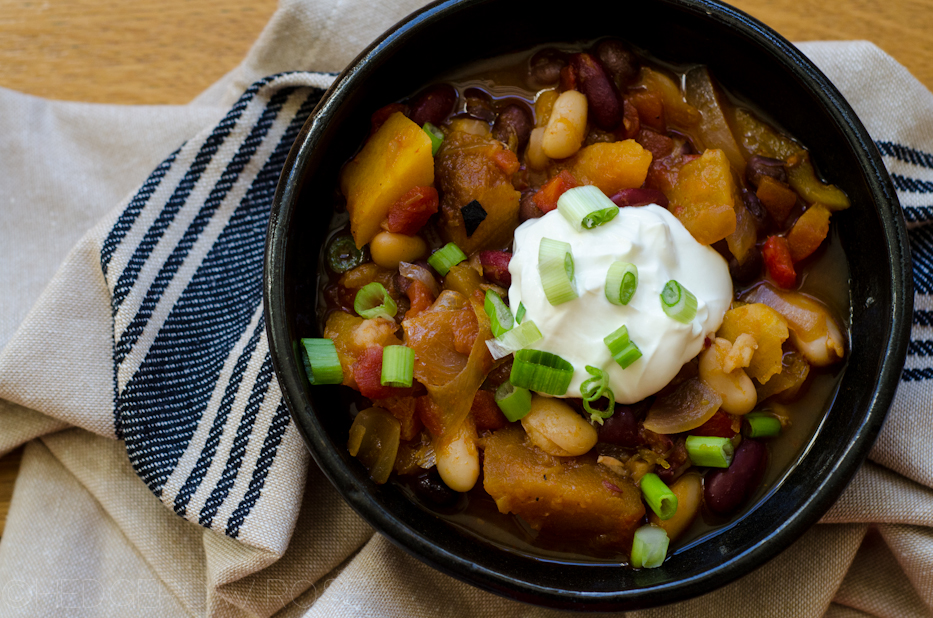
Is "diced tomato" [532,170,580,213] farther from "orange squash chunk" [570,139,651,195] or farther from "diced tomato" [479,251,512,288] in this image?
"diced tomato" [479,251,512,288]

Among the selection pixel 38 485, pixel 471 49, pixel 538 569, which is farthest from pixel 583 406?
pixel 38 485

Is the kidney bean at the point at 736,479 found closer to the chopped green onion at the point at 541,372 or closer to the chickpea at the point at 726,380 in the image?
the chickpea at the point at 726,380

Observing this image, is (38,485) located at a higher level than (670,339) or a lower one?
lower

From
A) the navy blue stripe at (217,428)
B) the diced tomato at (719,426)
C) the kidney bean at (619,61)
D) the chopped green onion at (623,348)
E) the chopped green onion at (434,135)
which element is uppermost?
the kidney bean at (619,61)

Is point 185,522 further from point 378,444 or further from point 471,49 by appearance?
point 471,49

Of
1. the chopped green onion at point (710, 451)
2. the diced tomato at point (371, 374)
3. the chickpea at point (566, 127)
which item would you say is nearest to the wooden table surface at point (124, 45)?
the chickpea at point (566, 127)

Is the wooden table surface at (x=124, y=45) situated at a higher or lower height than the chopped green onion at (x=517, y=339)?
lower
